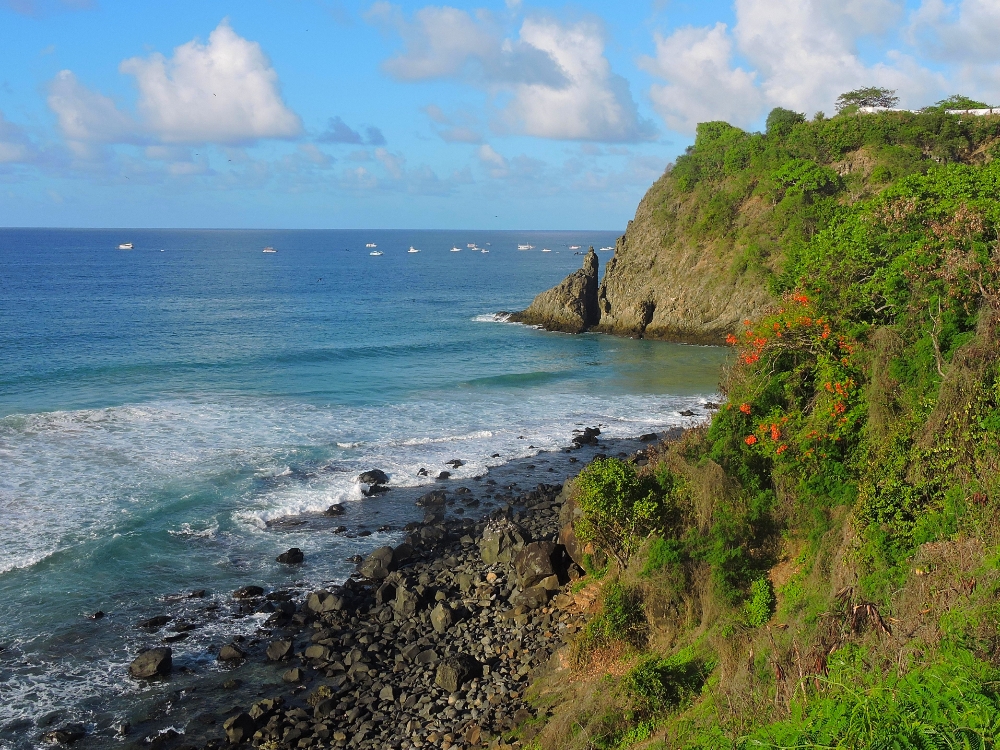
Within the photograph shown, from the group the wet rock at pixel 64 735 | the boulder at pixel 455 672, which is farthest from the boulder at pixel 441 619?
the wet rock at pixel 64 735

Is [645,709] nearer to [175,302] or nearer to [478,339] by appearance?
[478,339]

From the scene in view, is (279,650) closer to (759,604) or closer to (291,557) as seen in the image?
(291,557)

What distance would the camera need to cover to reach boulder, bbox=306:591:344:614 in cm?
1748

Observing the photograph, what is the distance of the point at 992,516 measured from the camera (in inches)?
470

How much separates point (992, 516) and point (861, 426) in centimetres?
323

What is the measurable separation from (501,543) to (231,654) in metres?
6.84

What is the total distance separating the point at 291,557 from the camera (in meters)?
20.2

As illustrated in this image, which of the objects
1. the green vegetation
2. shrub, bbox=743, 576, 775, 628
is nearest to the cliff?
the green vegetation

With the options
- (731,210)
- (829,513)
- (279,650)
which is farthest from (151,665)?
(731,210)

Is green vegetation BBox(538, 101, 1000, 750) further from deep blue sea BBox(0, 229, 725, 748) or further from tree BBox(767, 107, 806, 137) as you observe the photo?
tree BBox(767, 107, 806, 137)

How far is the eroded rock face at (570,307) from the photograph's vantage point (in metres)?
60.9

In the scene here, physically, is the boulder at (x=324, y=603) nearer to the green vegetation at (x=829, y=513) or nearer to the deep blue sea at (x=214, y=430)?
the deep blue sea at (x=214, y=430)

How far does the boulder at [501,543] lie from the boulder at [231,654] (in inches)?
246

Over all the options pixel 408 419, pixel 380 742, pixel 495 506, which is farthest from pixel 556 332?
pixel 380 742
